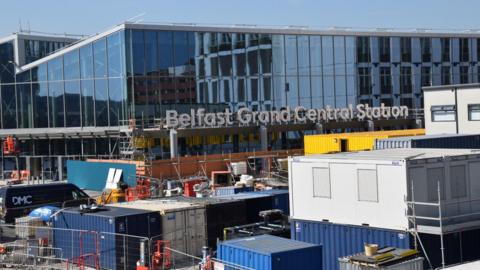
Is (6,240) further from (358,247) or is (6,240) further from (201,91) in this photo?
(201,91)

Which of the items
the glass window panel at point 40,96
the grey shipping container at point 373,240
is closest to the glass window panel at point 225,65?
the glass window panel at point 40,96

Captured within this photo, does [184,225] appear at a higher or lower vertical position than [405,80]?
lower

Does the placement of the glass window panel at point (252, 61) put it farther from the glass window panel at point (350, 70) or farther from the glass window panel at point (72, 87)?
the glass window panel at point (72, 87)

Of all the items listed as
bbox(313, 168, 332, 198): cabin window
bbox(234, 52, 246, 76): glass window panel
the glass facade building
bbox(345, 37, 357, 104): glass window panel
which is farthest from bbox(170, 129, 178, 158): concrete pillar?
bbox(313, 168, 332, 198): cabin window

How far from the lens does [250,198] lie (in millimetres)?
30969

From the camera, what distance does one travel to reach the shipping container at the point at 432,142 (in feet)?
108

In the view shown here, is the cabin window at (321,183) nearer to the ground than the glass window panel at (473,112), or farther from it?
nearer to the ground

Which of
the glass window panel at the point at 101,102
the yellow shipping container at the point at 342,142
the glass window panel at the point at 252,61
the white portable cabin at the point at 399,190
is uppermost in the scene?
the glass window panel at the point at 252,61

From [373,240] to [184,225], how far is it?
9621mm

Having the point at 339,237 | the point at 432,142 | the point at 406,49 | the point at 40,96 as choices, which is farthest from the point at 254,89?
the point at 339,237

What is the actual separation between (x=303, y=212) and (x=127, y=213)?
24.9ft

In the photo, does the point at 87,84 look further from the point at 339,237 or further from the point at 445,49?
the point at 445,49

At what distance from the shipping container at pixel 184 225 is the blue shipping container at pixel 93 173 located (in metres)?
18.7

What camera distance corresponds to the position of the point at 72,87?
54969mm
